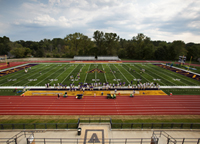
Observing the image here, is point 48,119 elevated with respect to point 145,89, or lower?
lower

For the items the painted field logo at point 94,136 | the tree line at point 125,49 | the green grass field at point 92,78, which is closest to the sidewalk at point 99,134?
the painted field logo at point 94,136

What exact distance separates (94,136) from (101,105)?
23.1ft

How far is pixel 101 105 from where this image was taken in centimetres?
1752

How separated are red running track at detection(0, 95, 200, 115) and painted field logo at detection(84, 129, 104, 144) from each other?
14.3ft

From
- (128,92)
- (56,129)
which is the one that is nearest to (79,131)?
(56,129)

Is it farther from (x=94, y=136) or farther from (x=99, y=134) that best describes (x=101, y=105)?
(x=94, y=136)

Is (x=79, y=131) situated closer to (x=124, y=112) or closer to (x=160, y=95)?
(x=124, y=112)

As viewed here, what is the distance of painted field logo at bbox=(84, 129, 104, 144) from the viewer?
32.9ft

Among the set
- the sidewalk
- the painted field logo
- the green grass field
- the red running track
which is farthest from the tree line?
the painted field logo

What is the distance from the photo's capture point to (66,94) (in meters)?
20.0

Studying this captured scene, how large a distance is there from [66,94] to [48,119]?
6117 millimetres

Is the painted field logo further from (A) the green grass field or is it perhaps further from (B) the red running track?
(A) the green grass field

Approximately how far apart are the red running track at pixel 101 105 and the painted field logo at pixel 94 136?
436 cm

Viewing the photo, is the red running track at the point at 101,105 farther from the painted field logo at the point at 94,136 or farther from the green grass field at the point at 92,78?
the green grass field at the point at 92,78
